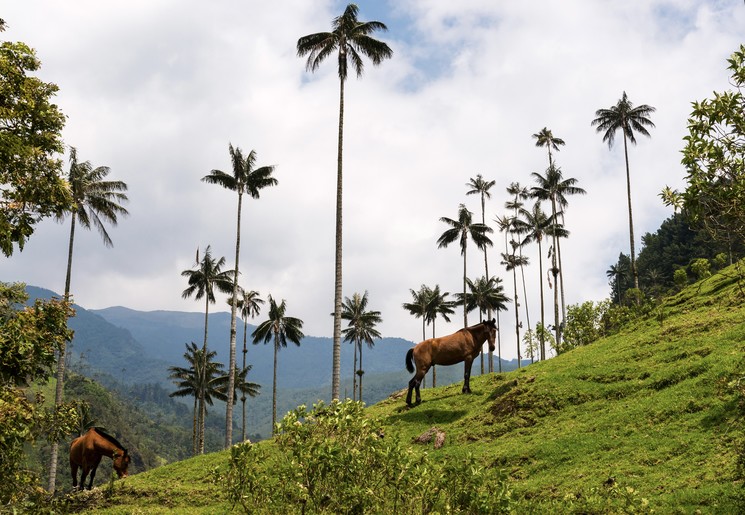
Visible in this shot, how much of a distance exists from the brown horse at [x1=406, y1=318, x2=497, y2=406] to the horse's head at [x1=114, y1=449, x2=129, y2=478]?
14.9 m

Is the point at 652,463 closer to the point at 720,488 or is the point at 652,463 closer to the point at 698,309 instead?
the point at 720,488

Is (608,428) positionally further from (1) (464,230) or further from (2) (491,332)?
(1) (464,230)

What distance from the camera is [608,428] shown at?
1927 centimetres

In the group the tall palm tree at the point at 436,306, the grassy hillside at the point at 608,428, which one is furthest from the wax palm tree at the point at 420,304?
the grassy hillside at the point at 608,428

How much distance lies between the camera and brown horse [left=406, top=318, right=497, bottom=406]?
29.7m

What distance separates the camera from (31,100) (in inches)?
476

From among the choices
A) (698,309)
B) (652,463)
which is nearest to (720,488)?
(652,463)

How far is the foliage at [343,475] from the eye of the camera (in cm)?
789

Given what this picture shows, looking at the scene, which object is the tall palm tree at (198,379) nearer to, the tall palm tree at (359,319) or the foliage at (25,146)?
the tall palm tree at (359,319)

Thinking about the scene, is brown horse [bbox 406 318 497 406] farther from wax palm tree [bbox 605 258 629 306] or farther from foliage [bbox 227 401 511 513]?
wax palm tree [bbox 605 258 629 306]

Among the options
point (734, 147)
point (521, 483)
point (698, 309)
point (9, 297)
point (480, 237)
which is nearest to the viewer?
point (734, 147)

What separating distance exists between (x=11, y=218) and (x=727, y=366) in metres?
23.2

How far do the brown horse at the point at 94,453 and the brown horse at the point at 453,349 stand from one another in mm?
15066

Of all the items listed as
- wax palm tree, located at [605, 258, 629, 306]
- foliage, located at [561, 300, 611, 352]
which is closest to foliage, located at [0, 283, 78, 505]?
foliage, located at [561, 300, 611, 352]
